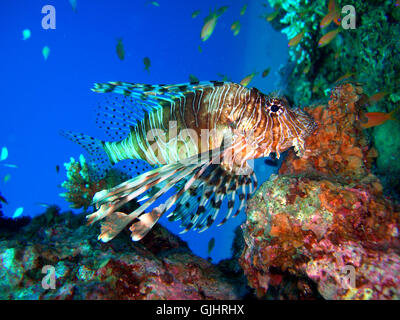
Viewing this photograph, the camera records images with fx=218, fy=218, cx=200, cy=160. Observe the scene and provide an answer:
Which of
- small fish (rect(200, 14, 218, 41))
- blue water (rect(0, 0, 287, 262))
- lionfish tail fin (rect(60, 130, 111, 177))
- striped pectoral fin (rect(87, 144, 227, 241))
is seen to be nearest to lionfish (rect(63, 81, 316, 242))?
striped pectoral fin (rect(87, 144, 227, 241))

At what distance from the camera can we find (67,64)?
240ft

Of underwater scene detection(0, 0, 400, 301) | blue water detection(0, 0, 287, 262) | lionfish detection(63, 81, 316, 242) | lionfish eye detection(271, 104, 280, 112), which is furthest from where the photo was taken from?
blue water detection(0, 0, 287, 262)

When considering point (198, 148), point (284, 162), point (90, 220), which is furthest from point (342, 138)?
point (90, 220)

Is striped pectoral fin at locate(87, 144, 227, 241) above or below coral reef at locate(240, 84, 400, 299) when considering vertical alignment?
above

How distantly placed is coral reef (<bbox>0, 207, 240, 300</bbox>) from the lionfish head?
192 cm

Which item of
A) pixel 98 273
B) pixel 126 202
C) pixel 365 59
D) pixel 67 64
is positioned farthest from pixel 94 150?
pixel 67 64

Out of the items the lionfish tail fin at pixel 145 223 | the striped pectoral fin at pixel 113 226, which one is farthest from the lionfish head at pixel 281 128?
the striped pectoral fin at pixel 113 226

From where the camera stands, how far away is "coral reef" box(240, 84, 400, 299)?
5.73ft

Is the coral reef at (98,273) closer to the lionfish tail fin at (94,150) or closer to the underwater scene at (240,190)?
the underwater scene at (240,190)

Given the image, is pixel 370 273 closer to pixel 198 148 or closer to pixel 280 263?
pixel 280 263

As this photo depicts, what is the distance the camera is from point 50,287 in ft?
6.73

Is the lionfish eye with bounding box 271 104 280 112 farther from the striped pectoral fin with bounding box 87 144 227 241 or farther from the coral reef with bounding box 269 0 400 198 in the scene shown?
the coral reef with bounding box 269 0 400 198

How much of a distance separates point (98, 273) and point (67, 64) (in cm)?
8975

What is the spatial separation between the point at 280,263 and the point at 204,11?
9130 cm
